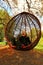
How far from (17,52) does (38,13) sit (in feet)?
5.82

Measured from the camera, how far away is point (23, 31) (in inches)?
283

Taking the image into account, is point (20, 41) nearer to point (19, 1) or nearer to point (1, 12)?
point (19, 1)

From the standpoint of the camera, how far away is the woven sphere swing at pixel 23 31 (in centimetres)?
690

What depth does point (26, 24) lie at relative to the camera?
809 centimetres

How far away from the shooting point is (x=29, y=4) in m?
7.64

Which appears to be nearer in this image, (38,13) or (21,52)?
(21,52)

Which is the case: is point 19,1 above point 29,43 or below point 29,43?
above

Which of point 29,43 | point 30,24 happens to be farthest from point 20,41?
point 30,24

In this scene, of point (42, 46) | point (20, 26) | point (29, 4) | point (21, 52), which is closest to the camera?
point (21, 52)

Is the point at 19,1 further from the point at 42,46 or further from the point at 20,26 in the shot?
the point at 42,46

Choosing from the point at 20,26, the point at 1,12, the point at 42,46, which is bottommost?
the point at 42,46

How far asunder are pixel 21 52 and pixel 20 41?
400 mm

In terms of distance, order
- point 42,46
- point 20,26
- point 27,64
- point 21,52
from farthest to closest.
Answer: point 42,46
point 20,26
point 21,52
point 27,64

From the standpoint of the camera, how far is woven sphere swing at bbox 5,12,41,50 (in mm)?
6902
